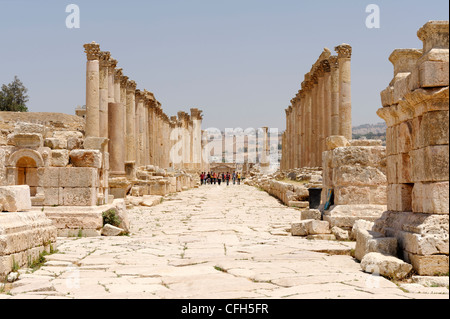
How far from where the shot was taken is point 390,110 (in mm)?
7277

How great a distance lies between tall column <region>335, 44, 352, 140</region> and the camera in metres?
26.0

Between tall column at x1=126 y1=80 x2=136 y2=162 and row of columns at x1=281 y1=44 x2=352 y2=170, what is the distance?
11.0m

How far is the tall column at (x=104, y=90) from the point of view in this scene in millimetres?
22844

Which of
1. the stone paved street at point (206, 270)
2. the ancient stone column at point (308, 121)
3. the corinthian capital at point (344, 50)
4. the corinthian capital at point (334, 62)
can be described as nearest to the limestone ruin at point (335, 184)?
the stone paved street at point (206, 270)

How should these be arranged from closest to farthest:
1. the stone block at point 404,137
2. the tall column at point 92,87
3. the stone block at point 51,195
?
the stone block at point 404,137 < the stone block at point 51,195 < the tall column at point 92,87

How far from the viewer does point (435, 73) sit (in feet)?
19.5

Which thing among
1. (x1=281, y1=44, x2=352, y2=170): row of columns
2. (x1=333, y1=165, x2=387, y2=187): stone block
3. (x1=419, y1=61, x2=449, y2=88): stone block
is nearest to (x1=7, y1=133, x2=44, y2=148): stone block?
(x1=333, y1=165, x2=387, y2=187): stone block

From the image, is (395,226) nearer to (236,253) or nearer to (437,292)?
(437,292)

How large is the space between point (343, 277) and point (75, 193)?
7.00m

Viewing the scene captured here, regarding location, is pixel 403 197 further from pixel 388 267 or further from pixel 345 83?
pixel 345 83

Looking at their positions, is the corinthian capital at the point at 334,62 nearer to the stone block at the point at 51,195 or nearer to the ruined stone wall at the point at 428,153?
the stone block at the point at 51,195

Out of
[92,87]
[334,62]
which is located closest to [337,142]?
[92,87]

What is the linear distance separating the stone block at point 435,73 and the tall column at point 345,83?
2056 cm

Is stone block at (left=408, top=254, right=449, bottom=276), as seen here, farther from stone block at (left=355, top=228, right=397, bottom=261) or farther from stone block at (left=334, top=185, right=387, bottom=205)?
stone block at (left=334, top=185, right=387, bottom=205)
